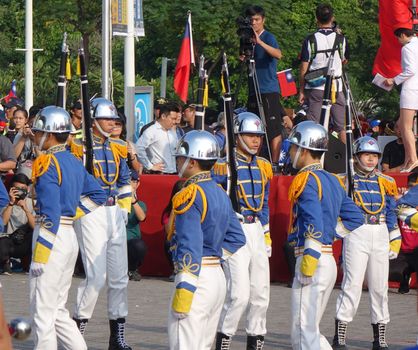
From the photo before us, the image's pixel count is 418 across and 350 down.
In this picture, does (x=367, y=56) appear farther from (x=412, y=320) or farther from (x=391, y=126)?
(x=412, y=320)

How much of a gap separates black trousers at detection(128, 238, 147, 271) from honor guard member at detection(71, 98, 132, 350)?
4.70 meters

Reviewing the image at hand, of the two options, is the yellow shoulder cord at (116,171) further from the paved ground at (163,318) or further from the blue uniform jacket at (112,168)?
the paved ground at (163,318)

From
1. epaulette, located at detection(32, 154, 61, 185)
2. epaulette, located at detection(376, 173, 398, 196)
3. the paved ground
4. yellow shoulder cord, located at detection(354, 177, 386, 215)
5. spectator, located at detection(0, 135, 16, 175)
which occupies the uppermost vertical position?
epaulette, located at detection(32, 154, 61, 185)

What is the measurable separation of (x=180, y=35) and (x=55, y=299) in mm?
23818

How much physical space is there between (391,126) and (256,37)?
13.0 ft

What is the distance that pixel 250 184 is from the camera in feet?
44.1

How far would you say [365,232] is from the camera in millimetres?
13719

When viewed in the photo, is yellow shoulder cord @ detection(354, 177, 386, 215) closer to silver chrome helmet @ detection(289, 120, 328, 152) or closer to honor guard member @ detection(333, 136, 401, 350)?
honor guard member @ detection(333, 136, 401, 350)

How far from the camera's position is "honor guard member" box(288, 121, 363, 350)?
11.1 metres

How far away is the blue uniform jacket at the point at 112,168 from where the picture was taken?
13320 millimetres

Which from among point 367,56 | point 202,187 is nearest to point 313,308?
point 202,187

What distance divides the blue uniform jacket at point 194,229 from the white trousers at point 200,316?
11 cm

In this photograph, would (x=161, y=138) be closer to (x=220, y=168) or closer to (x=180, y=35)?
(x=220, y=168)

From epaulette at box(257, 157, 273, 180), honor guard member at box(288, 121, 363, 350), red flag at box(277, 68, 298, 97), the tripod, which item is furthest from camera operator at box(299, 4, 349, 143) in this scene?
honor guard member at box(288, 121, 363, 350)
